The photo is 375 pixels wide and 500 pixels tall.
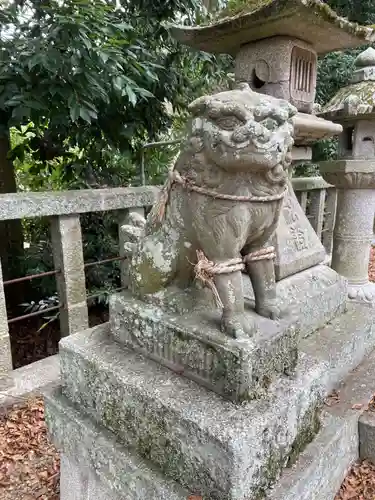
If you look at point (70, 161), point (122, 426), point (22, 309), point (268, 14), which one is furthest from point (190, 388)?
point (22, 309)

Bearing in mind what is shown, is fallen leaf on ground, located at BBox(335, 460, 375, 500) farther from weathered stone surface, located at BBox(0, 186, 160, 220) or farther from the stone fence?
weathered stone surface, located at BBox(0, 186, 160, 220)

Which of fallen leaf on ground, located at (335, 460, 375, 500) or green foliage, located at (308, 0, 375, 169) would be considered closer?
fallen leaf on ground, located at (335, 460, 375, 500)

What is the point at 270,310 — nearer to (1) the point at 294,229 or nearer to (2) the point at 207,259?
(2) the point at 207,259

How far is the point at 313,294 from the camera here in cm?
208

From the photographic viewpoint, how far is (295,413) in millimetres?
1270

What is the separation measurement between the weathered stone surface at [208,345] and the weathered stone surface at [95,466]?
1.02 ft

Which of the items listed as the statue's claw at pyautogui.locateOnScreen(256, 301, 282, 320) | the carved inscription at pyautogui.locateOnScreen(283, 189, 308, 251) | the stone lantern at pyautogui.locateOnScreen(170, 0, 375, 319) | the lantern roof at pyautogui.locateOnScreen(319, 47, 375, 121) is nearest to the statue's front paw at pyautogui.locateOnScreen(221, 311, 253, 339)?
the statue's claw at pyautogui.locateOnScreen(256, 301, 282, 320)

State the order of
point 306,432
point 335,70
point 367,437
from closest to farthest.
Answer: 1. point 306,432
2. point 367,437
3. point 335,70

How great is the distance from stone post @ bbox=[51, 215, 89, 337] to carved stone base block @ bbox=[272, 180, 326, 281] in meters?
1.17

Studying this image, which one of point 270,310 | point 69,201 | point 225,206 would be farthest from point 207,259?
point 69,201

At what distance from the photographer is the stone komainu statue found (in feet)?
3.47

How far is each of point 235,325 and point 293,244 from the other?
1.08 metres

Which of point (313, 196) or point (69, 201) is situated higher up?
point (69, 201)

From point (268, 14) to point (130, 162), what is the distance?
2.08 metres
